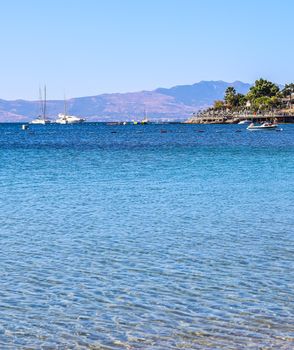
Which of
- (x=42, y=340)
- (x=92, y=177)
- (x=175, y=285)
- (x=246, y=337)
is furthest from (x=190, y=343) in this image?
(x=92, y=177)

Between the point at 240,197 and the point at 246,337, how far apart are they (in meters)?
19.8

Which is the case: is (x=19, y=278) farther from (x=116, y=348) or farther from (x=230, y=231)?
(x=230, y=231)

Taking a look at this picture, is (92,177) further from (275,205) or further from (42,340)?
(42,340)

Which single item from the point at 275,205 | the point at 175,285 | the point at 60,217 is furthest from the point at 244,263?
the point at 275,205

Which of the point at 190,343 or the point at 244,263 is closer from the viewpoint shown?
the point at 190,343

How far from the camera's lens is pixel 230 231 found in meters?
21.6

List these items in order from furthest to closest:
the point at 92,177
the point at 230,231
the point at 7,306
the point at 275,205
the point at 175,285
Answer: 1. the point at 92,177
2. the point at 275,205
3. the point at 230,231
4. the point at 175,285
5. the point at 7,306

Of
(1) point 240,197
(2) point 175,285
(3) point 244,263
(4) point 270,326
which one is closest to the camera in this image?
(4) point 270,326

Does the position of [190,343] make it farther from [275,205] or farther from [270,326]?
[275,205]

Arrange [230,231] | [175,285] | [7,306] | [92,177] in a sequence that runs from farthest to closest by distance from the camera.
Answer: [92,177], [230,231], [175,285], [7,306]

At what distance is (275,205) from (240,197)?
3415mm

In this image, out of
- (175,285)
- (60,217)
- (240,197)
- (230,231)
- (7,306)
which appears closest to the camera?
(7,306)

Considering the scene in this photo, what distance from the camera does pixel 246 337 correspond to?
457 inches

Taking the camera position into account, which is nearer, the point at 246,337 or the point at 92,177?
the point at 246,337
